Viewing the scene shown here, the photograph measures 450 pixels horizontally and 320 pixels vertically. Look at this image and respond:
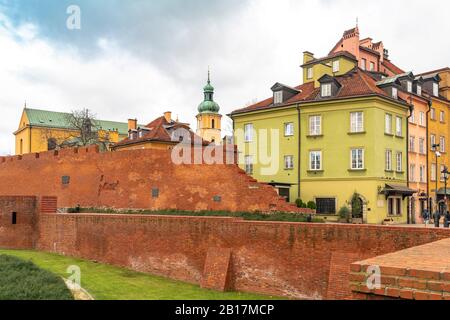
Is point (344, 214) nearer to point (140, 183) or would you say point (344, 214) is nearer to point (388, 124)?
point (388, 124)

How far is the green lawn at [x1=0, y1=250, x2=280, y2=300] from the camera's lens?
50.0 ft

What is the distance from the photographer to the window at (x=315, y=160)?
32.4 m

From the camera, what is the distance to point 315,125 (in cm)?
3266

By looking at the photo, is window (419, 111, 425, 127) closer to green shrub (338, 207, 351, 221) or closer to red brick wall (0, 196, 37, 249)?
green shrub (338, 207, 351, 221)

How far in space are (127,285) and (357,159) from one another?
748 inches

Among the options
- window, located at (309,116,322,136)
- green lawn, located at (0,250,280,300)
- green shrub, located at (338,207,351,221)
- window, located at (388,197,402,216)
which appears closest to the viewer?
green lawn, located at (0,250,280,300)

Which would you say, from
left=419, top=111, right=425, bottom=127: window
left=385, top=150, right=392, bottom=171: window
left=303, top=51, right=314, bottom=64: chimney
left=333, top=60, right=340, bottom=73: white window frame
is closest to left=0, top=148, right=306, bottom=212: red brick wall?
left=385, top=150, right=392, bottom=171: window

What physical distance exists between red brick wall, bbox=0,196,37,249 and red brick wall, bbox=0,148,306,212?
17.0 feet

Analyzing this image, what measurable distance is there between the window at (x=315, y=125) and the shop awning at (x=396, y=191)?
18.8 ft

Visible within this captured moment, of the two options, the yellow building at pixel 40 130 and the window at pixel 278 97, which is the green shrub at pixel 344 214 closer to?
the window at pixel 278 97

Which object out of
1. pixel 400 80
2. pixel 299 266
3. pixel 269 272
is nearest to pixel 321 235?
pixel 299 266

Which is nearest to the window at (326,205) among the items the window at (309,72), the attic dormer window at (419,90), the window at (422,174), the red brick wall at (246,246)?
the window at (422,174)

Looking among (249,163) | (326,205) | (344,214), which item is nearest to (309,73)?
(249,163)
